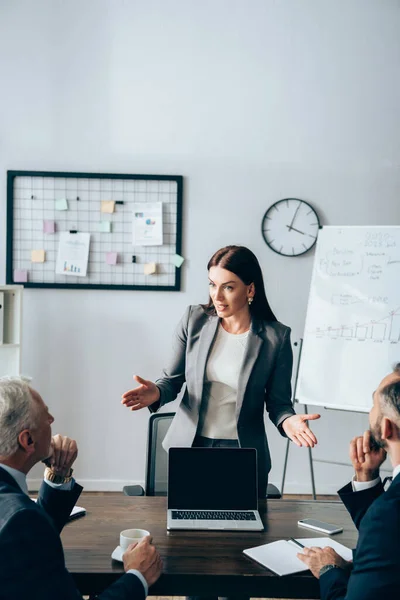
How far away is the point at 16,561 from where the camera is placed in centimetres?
121

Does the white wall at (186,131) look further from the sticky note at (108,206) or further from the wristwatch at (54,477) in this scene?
the wristwatch at (54,477)

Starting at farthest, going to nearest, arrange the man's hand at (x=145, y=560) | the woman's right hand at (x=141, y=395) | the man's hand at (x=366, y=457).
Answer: the woman's right hand at (x=141, y=395), the man's hand at (x=366, y=457), the man's hand at (x=145, y=560)

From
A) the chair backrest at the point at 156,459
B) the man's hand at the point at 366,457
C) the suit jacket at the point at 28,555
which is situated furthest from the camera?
the chair backrest at the point at 156,459

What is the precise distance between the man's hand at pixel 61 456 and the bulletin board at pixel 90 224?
228 cm

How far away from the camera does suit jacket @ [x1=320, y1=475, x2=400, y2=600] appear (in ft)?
4.21

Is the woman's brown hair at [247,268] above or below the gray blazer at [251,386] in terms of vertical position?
above

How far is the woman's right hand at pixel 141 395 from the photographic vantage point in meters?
2.18

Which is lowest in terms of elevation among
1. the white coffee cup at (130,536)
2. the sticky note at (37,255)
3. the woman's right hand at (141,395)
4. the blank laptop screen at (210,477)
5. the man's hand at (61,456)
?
the white coffee cup at (130,536)

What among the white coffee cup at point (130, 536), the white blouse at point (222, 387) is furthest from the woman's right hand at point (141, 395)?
the white coffee cup at point (130, 536)

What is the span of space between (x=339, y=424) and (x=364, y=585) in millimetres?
2879

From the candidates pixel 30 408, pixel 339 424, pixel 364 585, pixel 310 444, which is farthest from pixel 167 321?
pixel 364 585

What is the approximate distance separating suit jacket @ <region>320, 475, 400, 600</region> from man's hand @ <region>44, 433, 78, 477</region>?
31.2 inches

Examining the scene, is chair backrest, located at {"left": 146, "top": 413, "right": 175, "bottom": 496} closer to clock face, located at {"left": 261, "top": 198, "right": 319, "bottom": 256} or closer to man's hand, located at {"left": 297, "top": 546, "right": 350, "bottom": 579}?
man's hand, located at {"left": 297, "top": 546, "right": 350, "bottom": 579}

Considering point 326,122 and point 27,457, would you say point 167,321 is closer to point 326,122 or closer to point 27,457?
point 326,122
